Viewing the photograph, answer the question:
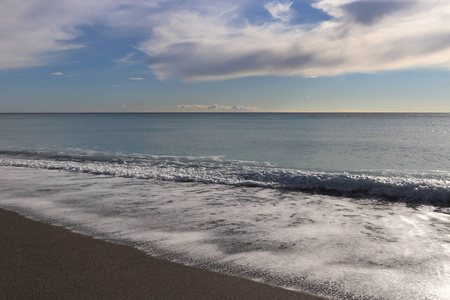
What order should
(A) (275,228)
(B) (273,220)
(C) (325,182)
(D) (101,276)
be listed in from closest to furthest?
(D) (101,276), (A) (275,228), (B) (273,220), (C) (325,182)

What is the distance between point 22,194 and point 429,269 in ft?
31.0

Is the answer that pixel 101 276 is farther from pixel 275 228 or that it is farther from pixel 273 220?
pixel 273 220

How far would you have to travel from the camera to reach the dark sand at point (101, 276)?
11.4 feet

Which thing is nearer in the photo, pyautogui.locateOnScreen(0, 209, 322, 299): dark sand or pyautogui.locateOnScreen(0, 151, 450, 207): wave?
pyautogui.locateOnScreen(0, 209, 322, 299): dark sand

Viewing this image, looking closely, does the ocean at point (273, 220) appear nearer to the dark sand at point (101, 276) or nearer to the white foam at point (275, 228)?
the white foam at point (275, 228)

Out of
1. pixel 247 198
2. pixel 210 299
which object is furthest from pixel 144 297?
pixel 247 198

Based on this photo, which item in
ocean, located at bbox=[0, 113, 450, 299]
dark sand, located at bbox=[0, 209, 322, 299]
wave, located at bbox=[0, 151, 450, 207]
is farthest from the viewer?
wave, located at bbox=[0, 151, 450, 207]

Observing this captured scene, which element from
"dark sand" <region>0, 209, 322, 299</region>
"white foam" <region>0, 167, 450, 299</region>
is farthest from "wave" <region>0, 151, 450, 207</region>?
"dark sand" <region>0, 209, 322, 299</region>

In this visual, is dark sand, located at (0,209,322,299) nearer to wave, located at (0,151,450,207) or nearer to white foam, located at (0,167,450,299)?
white foam, located at (0,167,450,299)

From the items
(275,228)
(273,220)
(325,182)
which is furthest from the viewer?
(325,182)

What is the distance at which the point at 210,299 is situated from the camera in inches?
134

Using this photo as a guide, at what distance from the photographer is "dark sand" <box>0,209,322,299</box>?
137 inches

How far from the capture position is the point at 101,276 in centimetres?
387

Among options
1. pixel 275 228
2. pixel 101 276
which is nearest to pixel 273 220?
pixel 275 228
